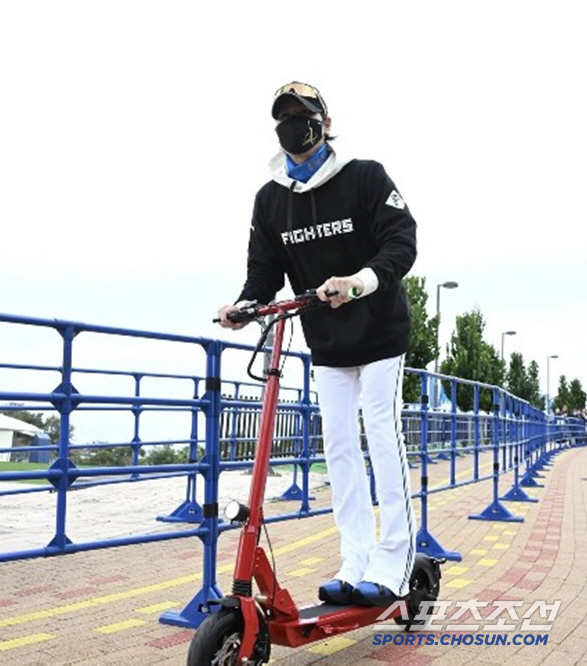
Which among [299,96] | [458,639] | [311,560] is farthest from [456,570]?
[299,96]

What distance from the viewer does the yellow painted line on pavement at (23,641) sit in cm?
362

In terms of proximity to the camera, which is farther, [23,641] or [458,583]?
[458,583]

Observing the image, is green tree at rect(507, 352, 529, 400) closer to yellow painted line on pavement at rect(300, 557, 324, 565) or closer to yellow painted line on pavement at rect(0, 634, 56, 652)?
yellow painted line on pavement at rect(300, 557, 324, 565)

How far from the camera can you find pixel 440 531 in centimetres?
782

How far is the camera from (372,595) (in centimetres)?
341

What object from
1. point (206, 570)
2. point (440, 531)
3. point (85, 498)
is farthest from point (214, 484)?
point (85, 498)

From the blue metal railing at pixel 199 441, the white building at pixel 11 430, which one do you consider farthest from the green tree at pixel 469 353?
the blue metal railing at pixel 199 441

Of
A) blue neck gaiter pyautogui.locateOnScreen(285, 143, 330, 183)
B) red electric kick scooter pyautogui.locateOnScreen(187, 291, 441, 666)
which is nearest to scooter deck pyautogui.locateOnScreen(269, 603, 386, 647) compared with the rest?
red electric kick scooter pyautogui.locateOnScreen(187, 291, 441, 666)

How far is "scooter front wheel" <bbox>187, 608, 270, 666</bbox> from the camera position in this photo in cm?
261

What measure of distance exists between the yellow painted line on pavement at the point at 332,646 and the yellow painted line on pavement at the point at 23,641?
1.24 meters

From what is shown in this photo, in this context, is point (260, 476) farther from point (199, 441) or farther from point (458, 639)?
point (199, 441)

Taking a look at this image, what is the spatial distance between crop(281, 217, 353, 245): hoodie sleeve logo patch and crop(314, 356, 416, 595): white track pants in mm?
608

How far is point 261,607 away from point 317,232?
61.8 inches

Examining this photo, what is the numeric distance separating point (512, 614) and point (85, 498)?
249 inches
